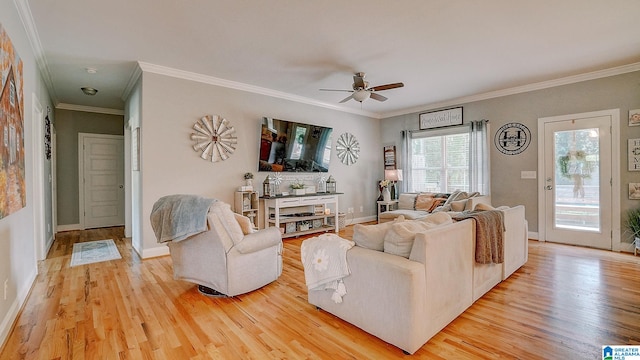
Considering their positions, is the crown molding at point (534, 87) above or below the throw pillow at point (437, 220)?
above

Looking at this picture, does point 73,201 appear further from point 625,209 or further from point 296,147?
point 625,209

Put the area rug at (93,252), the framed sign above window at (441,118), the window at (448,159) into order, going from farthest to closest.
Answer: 1. the framed sign above window at (441,118)
2. the window at (448,159)
3. the area rug at (93,252)

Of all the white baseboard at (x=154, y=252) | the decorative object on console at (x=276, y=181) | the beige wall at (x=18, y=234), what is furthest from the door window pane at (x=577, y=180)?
the beige wall at (x=18, y=234)

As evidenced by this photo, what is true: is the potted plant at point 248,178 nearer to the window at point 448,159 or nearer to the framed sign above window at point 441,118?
the window at point 448,159

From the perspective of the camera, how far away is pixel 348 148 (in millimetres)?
6500

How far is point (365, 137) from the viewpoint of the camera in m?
6.91

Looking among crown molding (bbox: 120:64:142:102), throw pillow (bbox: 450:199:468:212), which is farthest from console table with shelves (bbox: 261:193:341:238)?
crown molding (bbox: 120:64:142:102)

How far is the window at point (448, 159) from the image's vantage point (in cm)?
547

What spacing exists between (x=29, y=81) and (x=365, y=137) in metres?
5.65

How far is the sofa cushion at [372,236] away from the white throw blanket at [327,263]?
3.9 inches

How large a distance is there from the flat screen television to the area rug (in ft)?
8.30

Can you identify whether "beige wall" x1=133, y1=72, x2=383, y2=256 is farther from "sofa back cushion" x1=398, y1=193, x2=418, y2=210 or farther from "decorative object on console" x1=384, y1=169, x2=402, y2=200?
"sofa back cushion" x1=398, y1=193, x2=418, y2=210

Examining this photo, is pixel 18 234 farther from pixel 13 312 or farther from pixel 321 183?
pixel 321 183

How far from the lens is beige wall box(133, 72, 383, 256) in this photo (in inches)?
156
